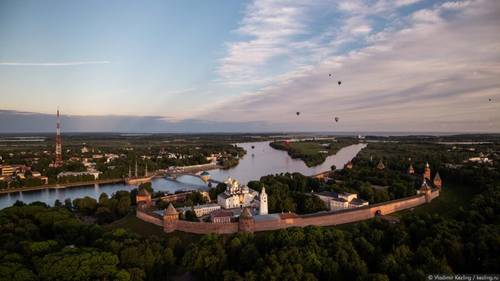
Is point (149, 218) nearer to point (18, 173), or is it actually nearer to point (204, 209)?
point (204, 209)

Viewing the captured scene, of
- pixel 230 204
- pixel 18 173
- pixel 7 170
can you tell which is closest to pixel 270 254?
pixel 230 204

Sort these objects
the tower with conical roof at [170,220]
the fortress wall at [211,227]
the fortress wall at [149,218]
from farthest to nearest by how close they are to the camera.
Result: the fortress wall at [149,218], the tower with conical roof at [170,220], the fortress wall at [211,227]

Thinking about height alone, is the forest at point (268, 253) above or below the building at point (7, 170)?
above

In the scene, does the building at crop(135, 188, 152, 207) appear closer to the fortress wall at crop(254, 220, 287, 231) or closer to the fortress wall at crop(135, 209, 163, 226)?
the fortress wall at crop(135, 209, 163, 226)

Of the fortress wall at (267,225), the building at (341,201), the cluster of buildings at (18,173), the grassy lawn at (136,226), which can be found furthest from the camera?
the cluster of buildings at (18,173)

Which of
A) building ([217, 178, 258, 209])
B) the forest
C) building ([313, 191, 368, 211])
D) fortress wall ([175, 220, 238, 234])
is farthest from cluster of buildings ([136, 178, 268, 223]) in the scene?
building ([313, 191, 368, 211])

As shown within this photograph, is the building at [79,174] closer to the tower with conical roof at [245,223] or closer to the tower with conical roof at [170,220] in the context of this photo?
the tower with conical roof at [170,220]

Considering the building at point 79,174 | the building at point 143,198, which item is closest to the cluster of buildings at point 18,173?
the building at point 79,174

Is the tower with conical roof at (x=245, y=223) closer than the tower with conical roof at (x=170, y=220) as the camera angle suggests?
Yes
